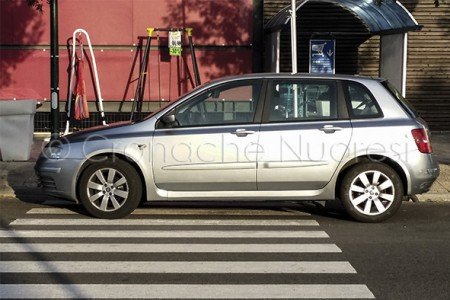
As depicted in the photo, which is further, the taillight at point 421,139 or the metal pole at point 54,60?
the metal pole at point 54,60

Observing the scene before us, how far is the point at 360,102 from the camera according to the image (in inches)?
287

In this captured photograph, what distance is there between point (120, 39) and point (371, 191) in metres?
8.92

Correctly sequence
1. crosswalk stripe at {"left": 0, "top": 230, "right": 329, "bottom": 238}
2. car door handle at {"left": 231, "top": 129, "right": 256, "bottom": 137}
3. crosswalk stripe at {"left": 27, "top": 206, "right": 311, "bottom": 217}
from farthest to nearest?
1. crosswalk stripe at {"left": 27, "top": 206, "right": 311, "bottom": 217}
2. car door handle at {"left": 231, "top": 129, "right": 256, "bottom": 137}
3. crosswalk stripe at {"left": 0, "top": 230, "right": 329, "bottom": 238}

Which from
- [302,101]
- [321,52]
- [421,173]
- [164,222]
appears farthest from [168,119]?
[321,52]

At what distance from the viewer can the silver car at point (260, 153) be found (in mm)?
7105

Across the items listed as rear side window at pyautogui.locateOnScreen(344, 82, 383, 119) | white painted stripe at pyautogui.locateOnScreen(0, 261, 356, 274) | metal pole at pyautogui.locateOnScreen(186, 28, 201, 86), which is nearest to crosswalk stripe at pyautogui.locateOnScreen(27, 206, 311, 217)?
rear side window at pyautogui.locateOnScreen(344, 82, 383, 119)

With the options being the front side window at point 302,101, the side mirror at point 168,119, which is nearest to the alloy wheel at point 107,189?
the side mirror at point 168,119

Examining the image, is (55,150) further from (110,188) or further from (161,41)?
(161,41)

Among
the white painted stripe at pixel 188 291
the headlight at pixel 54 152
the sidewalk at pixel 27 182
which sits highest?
the headlight at pixel 54 152

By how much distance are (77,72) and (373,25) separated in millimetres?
6520

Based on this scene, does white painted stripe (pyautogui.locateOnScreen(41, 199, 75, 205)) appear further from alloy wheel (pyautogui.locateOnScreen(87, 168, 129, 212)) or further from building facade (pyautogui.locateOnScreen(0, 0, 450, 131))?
building facade (pyautogui.locateOnScreen(0, 0, 450, 131))

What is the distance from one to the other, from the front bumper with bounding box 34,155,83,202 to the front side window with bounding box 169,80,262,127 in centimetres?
129

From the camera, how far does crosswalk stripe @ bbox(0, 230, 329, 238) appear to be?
6.58 m

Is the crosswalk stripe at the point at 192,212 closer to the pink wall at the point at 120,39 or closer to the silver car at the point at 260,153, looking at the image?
the silver car at the point at 260,153
